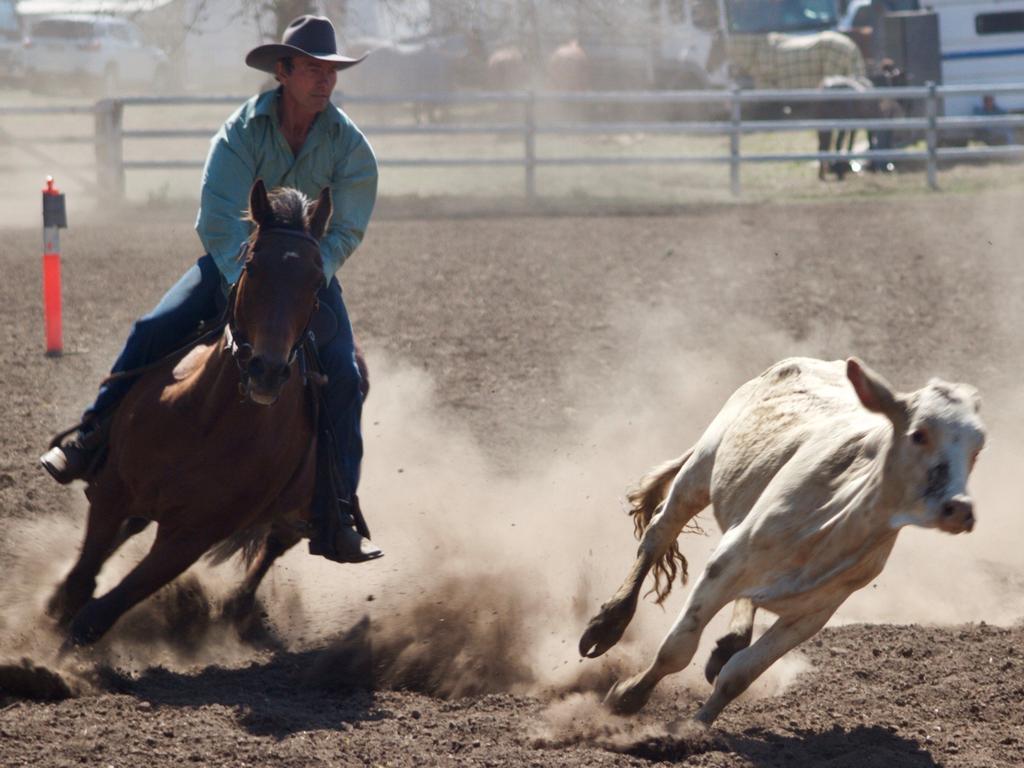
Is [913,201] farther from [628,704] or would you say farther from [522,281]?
Result: [628,704]

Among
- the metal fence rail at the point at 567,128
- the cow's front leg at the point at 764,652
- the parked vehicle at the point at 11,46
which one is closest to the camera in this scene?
the cow's front leg at the point at 764,652

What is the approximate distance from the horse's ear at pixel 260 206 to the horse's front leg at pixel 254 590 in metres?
1.41

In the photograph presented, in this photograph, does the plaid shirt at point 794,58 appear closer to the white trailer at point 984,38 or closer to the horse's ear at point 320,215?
the white trailer at point 984,38

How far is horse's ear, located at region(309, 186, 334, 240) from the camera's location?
15.7 feet

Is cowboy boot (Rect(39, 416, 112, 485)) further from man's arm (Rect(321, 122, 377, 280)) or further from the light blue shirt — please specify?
man's arm (Rect(321, 122, 377, 280))

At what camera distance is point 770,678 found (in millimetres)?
5199

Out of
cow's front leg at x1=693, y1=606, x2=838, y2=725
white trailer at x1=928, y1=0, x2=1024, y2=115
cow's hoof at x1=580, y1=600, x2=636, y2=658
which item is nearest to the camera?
cow's front leg at x1=693, y1=606, x2=838, y2=725

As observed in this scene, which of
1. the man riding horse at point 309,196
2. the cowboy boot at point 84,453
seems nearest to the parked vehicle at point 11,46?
the man riding horse at point 309,196

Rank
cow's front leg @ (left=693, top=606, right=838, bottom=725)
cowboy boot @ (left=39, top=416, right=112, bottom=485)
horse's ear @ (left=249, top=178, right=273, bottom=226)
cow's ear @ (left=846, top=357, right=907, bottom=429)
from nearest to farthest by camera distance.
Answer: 1. cow's ear @ (left=846, top=357, right=907, bottom=429)
2. cow's front leg @ (left=693, top=606, right=838, bottom=725)
3. horse's ear @ (left=249, top=178, right=273, bottom=226)
4. cowboy boot @ (left=39, top=416, right=112, bottom=485)

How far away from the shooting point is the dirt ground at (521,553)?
4320 mm

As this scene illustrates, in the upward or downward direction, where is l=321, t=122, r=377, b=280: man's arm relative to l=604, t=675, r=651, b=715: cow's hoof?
upward

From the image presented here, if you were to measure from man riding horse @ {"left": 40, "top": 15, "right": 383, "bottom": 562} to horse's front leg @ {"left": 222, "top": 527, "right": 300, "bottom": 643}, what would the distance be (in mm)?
503

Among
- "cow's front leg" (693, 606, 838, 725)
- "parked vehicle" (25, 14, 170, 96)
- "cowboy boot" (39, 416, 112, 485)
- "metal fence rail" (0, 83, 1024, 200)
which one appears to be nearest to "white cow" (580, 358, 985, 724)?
"cow's front leg" (693, 606, 838, 725)

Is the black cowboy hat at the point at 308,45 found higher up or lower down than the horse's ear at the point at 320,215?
higher up
